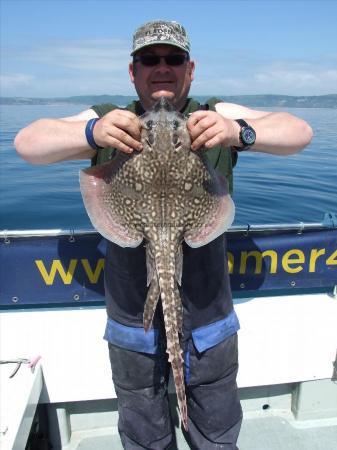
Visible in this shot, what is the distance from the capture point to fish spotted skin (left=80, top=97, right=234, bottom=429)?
2326 mm

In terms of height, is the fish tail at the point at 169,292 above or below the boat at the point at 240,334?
above

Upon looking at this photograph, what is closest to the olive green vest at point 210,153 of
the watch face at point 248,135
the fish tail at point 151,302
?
the watch face at point 248,135

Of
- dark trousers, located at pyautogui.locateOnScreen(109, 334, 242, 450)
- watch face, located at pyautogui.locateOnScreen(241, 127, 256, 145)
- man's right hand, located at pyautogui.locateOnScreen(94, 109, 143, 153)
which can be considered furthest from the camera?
dark trousers, located at pyautogui.locateOnScreen(109, 334, 242, 450)

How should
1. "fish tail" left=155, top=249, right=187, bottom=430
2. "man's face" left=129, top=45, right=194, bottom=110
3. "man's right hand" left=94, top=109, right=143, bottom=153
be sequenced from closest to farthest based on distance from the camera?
"man's right hand" left=94, top=109, right=143, bottom=153 < "fish tail" left=155, top=249, right=187, bottom=430 < "man's face" left=129, top=45, right=194, bottom=110

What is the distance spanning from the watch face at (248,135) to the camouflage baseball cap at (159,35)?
26.0 inches

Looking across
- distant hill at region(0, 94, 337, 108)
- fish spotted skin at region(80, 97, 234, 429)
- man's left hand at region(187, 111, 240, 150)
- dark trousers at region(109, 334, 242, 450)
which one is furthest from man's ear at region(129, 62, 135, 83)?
distant hill at region(0, 94, 337, 108)

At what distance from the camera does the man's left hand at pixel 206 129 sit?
2.27 metres

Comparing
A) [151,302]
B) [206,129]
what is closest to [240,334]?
A: [151,302]

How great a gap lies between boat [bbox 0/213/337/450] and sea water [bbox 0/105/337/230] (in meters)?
4.91

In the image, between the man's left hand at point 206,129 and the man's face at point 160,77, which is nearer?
the man's left hand at point 206,129

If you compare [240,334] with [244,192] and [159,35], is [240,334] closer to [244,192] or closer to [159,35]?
[159,35]

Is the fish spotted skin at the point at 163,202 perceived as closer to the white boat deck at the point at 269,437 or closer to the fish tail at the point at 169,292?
the fish tail at the point at 169,292

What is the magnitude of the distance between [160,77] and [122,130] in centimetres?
65

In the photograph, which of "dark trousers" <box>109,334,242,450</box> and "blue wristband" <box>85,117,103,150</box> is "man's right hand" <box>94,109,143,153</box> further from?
"dark trousers" <box>109,334,242,450</box>
